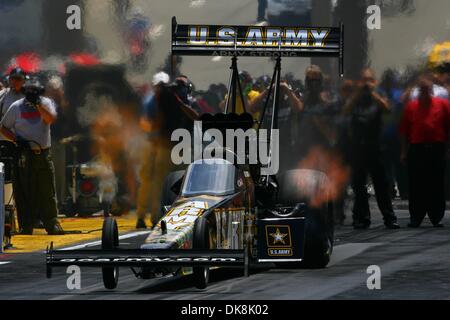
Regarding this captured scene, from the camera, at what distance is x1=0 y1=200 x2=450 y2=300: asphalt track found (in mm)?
14570

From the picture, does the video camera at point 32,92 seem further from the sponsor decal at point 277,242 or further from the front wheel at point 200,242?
the front wheel at point 200,242

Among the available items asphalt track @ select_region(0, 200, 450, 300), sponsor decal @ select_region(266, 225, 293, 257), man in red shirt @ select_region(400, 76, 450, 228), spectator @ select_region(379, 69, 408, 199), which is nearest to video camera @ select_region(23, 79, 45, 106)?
asphalt track @ select_region(0, 200, 450, 300)

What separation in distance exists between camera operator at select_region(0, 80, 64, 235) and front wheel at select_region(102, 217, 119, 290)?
22.0 feet

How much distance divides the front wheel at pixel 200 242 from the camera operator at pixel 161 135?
770 centimetres

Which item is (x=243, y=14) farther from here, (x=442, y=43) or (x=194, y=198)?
(x=194, y=198)

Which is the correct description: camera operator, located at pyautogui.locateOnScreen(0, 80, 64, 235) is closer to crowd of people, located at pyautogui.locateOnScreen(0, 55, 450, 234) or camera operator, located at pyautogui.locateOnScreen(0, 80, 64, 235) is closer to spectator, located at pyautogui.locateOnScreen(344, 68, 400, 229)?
crowd of people, located at pyautogui.locateOnScreen(0, 55, 450, 234)

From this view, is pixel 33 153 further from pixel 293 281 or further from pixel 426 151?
pixel 293 281

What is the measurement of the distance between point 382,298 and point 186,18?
1185 centimetres

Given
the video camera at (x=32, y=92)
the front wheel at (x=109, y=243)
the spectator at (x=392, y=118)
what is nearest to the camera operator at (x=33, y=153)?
the video camera at (x=32, y=92)

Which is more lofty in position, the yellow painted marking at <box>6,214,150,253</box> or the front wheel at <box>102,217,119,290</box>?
the front wheel at <box>102,217,119,290</box>

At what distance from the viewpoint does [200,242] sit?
47.8 feet

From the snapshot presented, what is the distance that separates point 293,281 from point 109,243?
1988 mm

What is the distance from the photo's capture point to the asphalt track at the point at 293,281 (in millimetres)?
14570

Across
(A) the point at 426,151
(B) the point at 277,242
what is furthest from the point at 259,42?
(A) the point at 426,151
